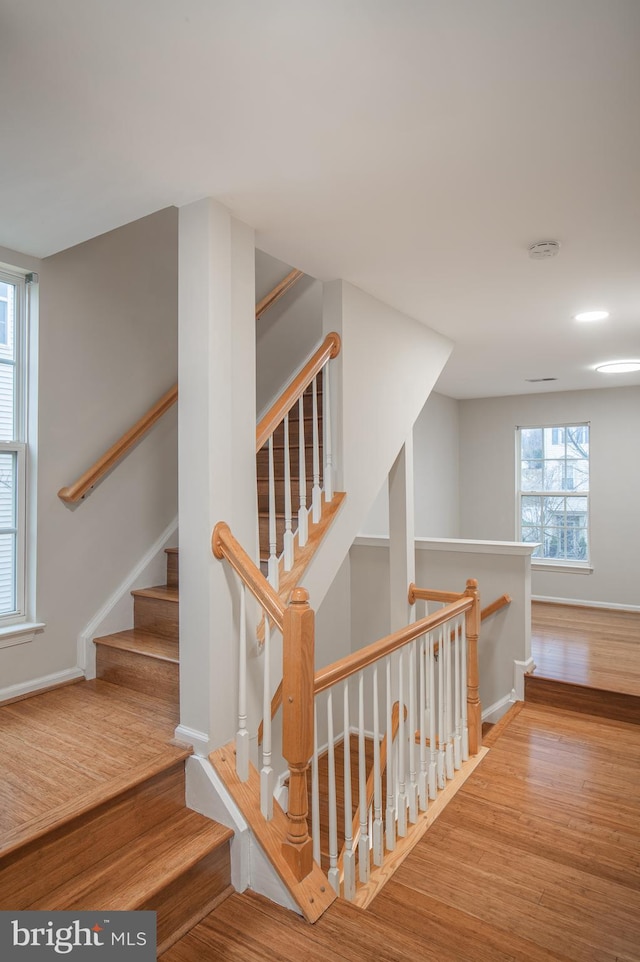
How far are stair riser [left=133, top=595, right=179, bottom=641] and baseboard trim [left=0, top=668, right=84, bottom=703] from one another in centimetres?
38

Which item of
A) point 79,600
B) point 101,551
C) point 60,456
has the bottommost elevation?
point 79,600

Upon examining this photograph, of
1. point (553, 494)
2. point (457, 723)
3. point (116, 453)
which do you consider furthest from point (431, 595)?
point (553, 494)

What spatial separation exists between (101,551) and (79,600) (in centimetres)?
27

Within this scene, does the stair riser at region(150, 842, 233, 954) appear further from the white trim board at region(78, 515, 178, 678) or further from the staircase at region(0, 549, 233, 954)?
the white trim board at region(78, 515, 178, 678)

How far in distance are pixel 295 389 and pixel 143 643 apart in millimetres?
1444

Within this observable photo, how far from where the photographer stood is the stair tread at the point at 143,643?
8.53 feet

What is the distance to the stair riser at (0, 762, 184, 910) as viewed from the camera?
1.56 m

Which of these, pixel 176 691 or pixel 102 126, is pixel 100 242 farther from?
pixel 176 691

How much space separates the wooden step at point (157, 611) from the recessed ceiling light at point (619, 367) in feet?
13.2

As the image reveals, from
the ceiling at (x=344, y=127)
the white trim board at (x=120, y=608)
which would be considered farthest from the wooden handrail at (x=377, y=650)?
the ceiling at (x=344, y=127)

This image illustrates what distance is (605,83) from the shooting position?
4.91ft

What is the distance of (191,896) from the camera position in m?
1.78

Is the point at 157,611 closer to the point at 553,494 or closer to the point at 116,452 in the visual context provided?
the point at 116,452


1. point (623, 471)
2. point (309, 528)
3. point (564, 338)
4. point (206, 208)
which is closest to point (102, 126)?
point (206, 208)
